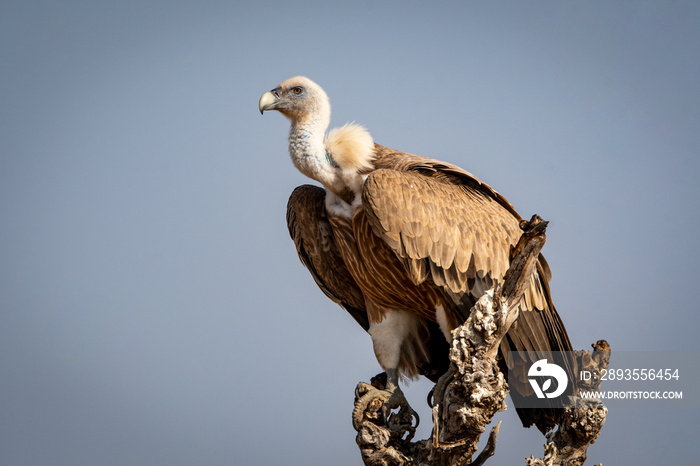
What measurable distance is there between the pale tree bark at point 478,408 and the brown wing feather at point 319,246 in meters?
0.91

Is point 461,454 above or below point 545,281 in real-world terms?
below

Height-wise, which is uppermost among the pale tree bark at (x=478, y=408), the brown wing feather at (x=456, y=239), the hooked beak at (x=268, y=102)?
the hooked beak at (x=268, y=102)

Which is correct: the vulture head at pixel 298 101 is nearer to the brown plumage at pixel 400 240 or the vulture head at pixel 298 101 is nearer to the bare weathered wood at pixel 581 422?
the brown plumage at pixel 400 240

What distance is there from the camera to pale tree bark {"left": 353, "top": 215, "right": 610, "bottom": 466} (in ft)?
14.8

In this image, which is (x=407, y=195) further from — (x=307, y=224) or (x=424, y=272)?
(x=307, y=224)

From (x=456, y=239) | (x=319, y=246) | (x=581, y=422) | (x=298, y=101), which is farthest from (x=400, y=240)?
(x=581, y=422)

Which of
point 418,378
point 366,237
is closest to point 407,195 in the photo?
point 366,237

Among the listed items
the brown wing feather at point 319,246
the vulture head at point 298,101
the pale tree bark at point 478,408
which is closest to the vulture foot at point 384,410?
the pale tree bark at point 478,408

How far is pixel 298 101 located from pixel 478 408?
2.61 meters

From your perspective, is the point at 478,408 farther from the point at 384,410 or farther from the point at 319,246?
the point at 319,246

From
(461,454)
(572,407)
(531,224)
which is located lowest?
(461,454)

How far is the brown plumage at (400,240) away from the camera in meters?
5.09

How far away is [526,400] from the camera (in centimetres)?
549

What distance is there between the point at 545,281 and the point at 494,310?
3.36 ft
